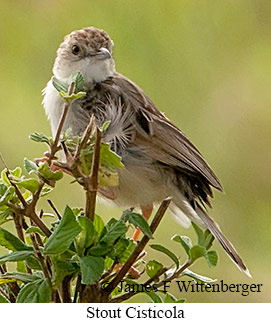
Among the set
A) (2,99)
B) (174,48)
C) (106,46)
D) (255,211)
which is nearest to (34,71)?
(2,99)

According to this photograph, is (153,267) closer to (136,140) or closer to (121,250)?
(121,250)

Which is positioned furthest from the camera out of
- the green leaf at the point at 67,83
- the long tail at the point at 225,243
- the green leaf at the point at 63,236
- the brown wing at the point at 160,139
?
→ the brown wing at the point at 160,139

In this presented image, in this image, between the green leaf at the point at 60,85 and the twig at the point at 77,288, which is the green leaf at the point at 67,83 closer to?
the green leaf at the point at 60,85

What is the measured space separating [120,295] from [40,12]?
1.98m

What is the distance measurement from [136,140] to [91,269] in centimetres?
97

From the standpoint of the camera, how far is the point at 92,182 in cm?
95

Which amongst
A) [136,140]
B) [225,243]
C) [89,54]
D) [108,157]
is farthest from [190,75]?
[108,157]

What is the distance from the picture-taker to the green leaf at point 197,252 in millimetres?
1057

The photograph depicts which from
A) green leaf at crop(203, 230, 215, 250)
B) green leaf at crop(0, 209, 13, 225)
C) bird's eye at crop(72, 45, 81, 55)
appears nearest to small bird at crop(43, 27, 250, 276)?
bird's eye at crop(72, 45, 81, 55)

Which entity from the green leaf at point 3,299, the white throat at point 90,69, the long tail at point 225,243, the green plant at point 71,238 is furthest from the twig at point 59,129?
the white throat at point 90,69

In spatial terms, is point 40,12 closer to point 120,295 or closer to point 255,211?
point 255,211

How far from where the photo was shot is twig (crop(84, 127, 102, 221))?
3.04 feet

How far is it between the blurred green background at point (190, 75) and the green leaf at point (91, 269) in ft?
5.46

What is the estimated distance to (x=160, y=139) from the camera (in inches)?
74.8
